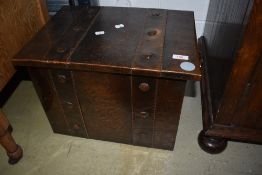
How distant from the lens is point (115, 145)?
109 centimetres

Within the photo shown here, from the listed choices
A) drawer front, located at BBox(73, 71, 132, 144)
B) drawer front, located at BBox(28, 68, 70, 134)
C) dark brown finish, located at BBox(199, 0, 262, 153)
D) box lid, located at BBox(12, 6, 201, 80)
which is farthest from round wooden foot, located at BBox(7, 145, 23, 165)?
dark brown finish, located at BBox(199, 0, 262, 153)

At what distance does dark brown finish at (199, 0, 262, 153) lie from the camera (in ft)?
2.33

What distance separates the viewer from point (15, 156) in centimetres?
102

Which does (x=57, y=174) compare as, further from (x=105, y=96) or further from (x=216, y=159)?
(x=216, y=159)

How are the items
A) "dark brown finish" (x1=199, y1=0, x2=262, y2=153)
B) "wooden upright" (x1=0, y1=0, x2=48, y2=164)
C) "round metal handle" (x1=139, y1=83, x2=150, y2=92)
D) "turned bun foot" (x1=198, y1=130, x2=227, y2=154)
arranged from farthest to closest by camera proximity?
"turned bun foot" (x1=198, y1=130, x2=227, y2=154) < "wooden upright" (x1=0, y1=0, x2=48, y2=164) < "round metal handle" (x1=139, y1=83, x2=150, y2=92) < "dark brown finish" (x1=199, y1=0, x2=262, y2=153)

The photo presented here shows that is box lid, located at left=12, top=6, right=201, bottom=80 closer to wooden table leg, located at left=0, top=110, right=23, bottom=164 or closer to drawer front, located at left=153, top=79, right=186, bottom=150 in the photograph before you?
drawer front, located at left=153, top=79, right=186, bottom=150

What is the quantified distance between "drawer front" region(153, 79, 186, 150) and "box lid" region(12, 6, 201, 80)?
0.06 m

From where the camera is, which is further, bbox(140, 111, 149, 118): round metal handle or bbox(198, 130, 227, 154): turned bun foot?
bbox(198, 130, 227, 154): turned bun foot

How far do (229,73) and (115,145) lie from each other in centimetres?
57

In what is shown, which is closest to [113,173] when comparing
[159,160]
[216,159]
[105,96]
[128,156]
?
[128,156]

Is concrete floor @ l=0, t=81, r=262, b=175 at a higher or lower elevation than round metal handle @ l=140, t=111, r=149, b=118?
lower

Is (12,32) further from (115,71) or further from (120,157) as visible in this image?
(120,157)

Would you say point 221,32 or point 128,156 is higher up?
point 221,32

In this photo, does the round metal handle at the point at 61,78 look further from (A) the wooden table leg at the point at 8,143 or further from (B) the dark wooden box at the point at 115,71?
(A) the wooden table leg at the point at 8,143
